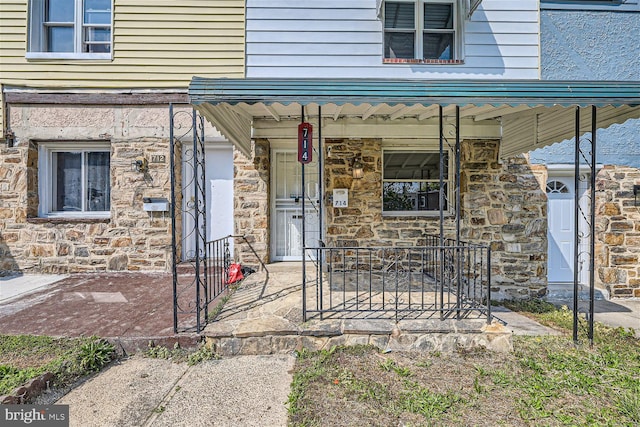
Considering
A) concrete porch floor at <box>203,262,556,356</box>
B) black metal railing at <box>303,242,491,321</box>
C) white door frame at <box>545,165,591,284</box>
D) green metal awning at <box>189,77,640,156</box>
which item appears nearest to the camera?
green metal awning at <box>189,77,640,156</box>

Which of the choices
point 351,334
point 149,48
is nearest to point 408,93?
point 351,334

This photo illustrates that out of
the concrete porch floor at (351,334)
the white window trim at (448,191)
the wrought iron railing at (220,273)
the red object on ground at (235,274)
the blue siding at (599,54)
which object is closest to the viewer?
the concrete porch floor at (351,334)

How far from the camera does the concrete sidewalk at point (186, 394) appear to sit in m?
2.21

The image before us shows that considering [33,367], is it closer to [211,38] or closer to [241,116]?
[241,116]

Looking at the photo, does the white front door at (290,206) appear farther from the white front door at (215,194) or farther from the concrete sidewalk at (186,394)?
the concrete sidewalk at (186,394)

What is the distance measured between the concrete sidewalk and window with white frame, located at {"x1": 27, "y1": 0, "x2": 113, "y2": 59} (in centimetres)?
527

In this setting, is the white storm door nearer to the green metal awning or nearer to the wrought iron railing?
the wrought iron railing

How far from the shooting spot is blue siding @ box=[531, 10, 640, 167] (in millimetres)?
5676

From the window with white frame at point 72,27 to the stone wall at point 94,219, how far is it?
1.09 metres

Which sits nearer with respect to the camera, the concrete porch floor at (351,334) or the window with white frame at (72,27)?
the concrete porch floor at (351,334)

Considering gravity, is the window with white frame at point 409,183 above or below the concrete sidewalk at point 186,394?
above

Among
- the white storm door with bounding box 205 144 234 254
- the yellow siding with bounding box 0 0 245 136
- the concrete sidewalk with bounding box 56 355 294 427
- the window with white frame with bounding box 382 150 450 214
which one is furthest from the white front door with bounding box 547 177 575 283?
the yellow siding with bounding box 0 0 245 136

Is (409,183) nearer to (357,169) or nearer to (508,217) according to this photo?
(357,169)

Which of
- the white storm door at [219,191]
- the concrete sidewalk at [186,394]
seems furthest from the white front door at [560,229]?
the white storm door at [219,191]
